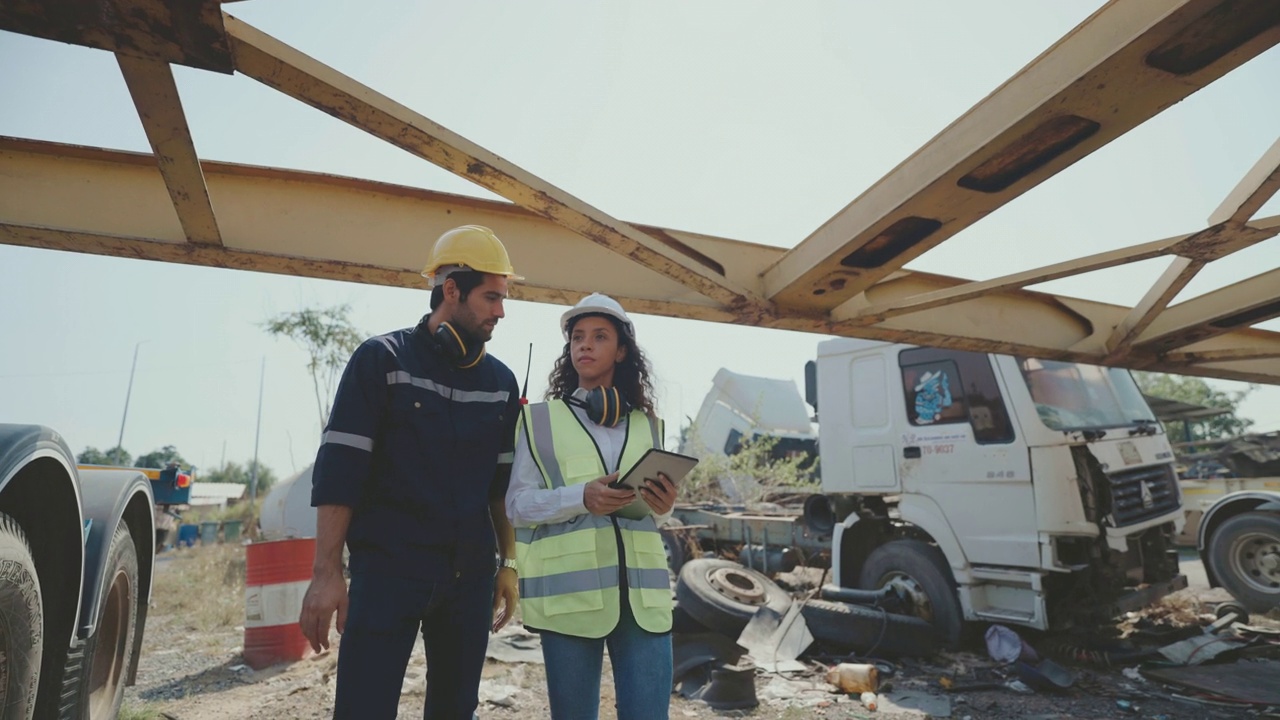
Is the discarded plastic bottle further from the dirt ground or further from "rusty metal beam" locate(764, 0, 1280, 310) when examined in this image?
"rusty metal beam" locate(764, 0, 1280, 310)

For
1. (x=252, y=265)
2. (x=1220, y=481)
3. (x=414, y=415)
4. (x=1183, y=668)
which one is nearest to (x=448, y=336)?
(x=414, y=415)

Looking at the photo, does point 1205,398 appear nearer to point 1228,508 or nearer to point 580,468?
point 1228,508

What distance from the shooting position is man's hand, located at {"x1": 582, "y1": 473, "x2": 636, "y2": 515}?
6.20 ft

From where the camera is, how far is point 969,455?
570cm

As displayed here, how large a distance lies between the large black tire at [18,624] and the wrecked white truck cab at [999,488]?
558 cm

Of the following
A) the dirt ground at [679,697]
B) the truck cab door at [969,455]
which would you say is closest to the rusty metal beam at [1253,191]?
the truck cab door at [969,455]

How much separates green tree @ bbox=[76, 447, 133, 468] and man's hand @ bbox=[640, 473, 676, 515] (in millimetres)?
23703

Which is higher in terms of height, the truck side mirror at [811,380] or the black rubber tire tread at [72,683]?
the truck side mirror at [811,380]

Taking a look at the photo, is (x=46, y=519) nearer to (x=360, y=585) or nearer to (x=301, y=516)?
(x=360, y=585)

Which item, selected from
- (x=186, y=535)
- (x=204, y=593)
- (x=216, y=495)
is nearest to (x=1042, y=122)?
(x=204, y=593)

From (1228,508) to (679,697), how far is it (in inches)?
210

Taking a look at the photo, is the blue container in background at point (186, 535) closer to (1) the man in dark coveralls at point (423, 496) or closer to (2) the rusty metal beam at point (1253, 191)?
(1) the man in dark coveralls at point (423, 496)

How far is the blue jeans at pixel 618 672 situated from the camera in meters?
1.89

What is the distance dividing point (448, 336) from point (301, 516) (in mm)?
12614
